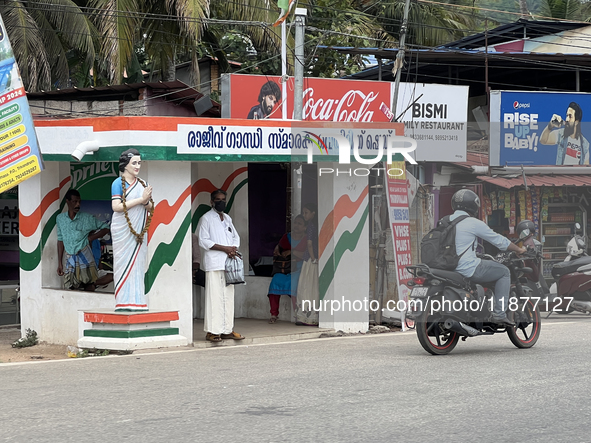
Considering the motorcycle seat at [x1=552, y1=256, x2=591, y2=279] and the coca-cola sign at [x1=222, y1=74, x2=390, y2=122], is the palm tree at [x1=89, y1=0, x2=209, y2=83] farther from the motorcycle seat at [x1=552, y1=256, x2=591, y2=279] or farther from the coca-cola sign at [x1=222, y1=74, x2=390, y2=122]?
the motorcycle seat at [x1=552, y1=256, x2=591, y2=279]

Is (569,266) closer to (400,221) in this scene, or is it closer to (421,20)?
(400,221)

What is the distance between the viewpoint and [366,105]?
18.8m

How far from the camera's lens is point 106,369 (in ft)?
29.9

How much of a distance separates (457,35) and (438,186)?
37.2ft

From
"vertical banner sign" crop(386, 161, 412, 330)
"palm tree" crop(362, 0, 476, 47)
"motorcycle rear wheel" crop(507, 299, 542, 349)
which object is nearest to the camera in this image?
"motorcycle rear wheel" crop(507, 299, 542, 349)

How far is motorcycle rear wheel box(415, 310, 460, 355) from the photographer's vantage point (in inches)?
369

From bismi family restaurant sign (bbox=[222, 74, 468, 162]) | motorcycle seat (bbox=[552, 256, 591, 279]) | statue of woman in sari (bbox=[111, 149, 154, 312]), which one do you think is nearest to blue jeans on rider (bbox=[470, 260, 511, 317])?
statue of woman in sari (bbox=[111, 149, 154, 312])

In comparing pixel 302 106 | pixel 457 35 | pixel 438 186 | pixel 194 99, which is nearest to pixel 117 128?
pixel 194 99

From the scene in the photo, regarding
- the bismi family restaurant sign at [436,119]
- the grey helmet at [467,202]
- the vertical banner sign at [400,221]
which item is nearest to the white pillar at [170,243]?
the vertical banner sign at [400,221]

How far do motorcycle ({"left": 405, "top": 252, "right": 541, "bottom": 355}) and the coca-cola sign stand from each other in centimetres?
873

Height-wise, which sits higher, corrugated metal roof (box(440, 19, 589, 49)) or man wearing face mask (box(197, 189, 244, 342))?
corrugated metal roof (box(440, 19, 589, 49))

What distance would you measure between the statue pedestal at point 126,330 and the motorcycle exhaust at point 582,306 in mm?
7755

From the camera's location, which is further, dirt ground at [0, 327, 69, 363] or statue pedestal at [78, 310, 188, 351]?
dirt ground at [0, 327, 69, 363]

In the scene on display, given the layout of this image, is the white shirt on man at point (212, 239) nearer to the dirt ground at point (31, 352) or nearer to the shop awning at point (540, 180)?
the dirt ground at point (31, 352)
